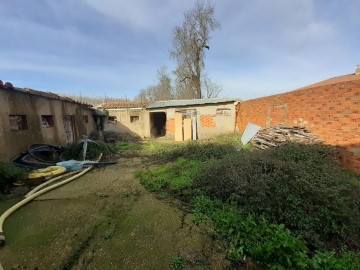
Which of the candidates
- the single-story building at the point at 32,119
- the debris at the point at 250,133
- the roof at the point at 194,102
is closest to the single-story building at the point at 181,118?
the roof at the point at 194,102

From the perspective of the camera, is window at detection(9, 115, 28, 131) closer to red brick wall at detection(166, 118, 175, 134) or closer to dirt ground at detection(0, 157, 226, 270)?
dirt ground at detection(0, 157, 226, 270)

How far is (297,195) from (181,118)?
12525mm

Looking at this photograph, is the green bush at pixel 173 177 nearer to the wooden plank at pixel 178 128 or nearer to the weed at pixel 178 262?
the weed at pixel 178 262

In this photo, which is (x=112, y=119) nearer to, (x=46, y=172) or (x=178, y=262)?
(x=46, y=172)

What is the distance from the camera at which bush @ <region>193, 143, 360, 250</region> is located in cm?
356

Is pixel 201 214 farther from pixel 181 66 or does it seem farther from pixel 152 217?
pixel 181 66

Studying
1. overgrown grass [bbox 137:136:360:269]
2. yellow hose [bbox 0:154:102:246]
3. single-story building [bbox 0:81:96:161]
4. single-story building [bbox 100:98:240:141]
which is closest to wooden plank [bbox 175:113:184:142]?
single-story building [bbox 100:98:240:141]

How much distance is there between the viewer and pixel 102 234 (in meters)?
3.70

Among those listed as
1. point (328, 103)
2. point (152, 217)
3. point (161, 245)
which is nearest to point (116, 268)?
point (161, 245)

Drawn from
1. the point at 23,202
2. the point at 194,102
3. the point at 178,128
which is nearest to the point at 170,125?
the point at 178,128

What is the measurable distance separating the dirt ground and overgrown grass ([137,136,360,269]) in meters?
0.50

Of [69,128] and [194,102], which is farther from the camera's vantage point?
[194,102]

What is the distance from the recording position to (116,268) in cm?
299

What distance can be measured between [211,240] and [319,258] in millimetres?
1476
